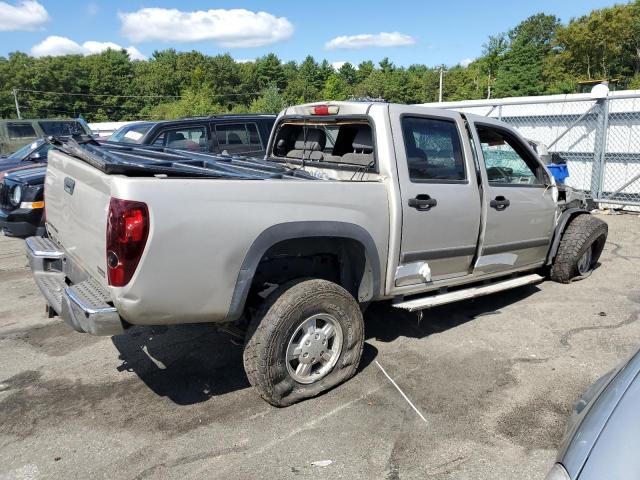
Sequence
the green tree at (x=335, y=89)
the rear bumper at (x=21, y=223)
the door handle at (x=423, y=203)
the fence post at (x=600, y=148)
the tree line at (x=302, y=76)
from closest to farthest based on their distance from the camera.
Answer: the door handle at (x=423, y=203), the rear bumper at (x=21, y=223), the fence post at (x=600, y=148), the tree line at (x=302, y=76), the green tree at (x=335, y=89)

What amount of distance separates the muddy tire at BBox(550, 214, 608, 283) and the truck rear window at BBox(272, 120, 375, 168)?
2.69 meters

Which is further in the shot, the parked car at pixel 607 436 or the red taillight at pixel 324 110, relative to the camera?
the red taillight at pixel 324 110

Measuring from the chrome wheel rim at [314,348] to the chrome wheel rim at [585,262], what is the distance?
3537 mm

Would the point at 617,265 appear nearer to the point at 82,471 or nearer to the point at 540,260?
the point at 540,260

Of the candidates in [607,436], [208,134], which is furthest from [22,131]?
[607,436]

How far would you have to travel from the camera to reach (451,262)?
4344mm

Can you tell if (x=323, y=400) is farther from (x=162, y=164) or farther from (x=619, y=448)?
(x=619, y=448)

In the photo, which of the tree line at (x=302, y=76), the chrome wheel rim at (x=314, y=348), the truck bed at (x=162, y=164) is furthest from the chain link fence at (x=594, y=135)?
the tree line at (x=302, y=76)

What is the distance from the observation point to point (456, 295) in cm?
437

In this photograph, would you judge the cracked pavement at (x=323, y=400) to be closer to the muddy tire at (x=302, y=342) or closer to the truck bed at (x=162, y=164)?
the muddy tire at (x=302, y=342)

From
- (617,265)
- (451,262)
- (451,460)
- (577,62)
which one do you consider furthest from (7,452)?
(577,62)

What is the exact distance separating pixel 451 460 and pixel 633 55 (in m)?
75.3

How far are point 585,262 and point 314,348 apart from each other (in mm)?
4034

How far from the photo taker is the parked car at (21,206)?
605cm
